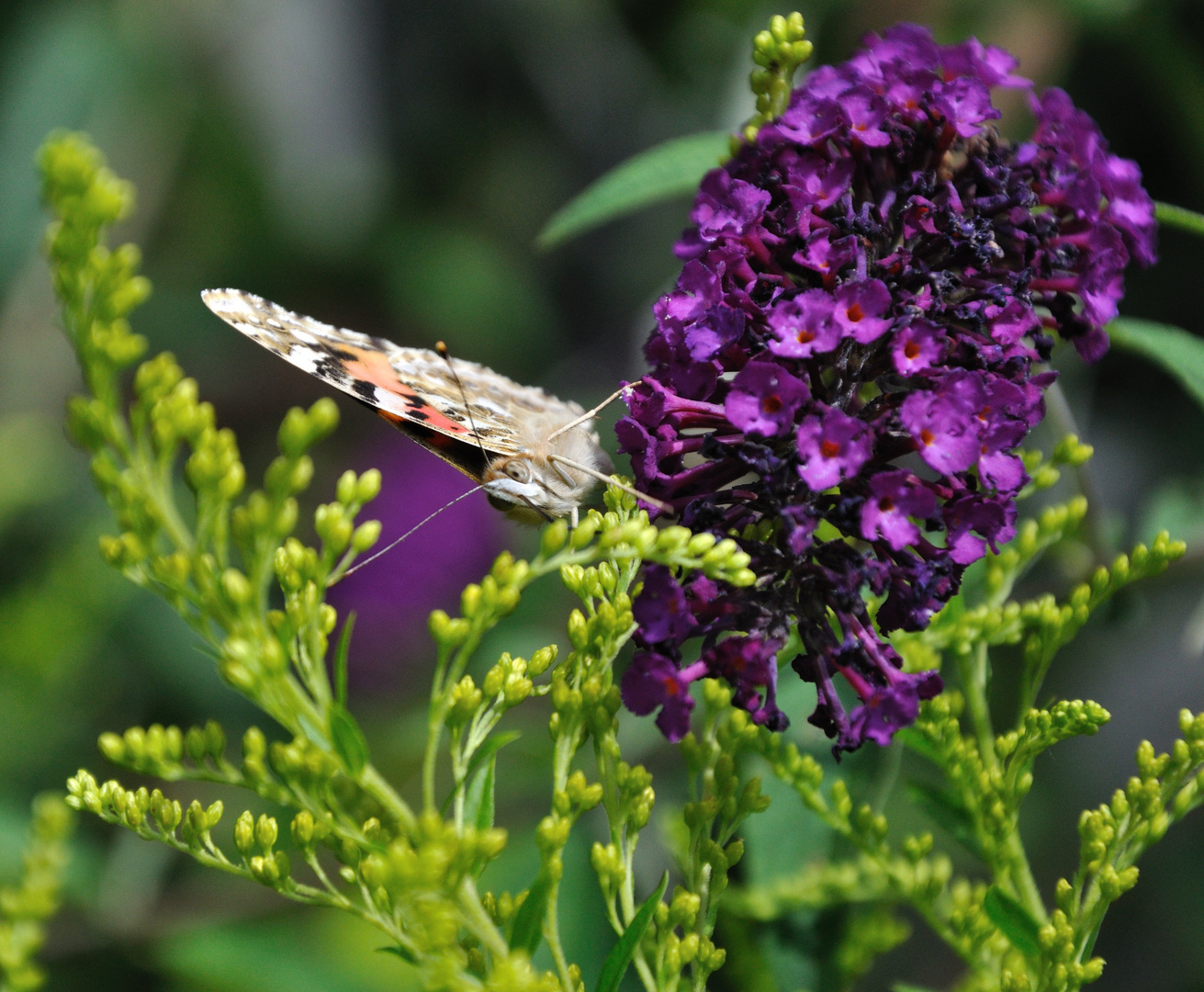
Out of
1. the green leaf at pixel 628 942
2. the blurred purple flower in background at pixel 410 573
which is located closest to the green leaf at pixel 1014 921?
the green leaf at pixel 628 942

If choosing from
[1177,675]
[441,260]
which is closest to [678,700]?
[1177,675]

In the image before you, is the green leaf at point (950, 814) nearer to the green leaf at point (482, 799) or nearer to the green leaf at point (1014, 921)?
the green leaf at point (1014, 921)

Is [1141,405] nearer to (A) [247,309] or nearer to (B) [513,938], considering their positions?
(A) [247,309]

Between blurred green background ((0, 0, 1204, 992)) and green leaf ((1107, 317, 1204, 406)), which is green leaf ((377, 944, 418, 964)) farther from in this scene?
green leaf ((1107, 317, 1204, 406))

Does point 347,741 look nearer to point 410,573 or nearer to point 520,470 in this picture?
point 520,470

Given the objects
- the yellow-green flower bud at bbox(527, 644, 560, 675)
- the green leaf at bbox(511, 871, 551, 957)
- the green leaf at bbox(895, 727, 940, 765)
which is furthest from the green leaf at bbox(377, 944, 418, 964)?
the green leaf at bbox(895, 727, 940, 765)
